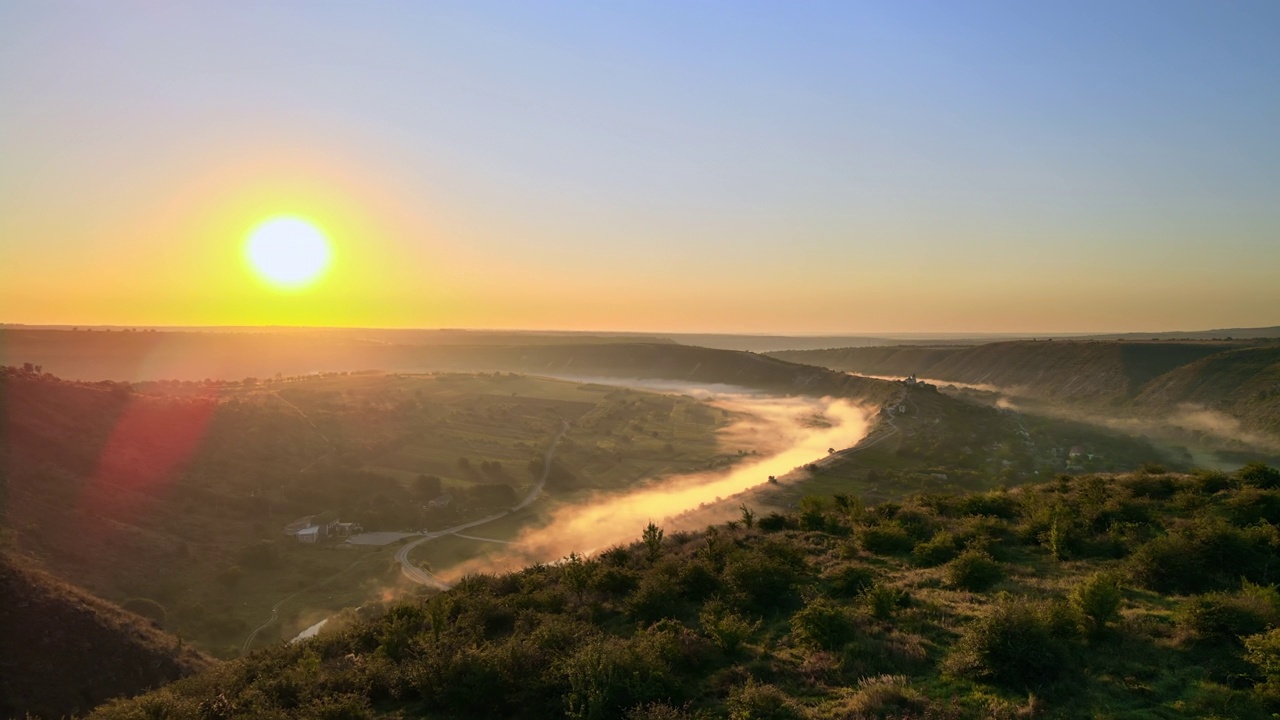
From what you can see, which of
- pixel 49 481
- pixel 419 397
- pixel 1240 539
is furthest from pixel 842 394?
pixel 49 481

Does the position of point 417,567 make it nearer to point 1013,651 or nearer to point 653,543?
point 653,543

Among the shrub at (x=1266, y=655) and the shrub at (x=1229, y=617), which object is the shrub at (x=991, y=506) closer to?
the shrub at (x=1229, y=617)

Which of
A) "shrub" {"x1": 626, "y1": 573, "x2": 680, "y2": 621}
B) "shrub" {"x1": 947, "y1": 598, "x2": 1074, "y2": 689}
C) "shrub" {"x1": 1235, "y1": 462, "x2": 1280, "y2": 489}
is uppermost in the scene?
"shrub" {"x1": 1235, "y1": 462, "x2": 1280, "y2": 489}

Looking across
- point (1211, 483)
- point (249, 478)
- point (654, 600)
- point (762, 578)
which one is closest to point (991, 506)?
point (1211, 483)

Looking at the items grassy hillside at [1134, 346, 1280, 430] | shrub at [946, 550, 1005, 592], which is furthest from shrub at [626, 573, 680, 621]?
grassy hillside at [1134, 346, 1280, 430]

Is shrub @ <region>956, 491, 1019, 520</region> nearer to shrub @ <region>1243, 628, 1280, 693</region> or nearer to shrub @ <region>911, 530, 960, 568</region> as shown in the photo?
shrub @ <region>911, 530, 960, 568</region>

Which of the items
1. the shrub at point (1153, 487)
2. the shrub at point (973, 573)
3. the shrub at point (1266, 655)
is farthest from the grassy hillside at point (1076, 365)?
the shrub at point (1266, 655)

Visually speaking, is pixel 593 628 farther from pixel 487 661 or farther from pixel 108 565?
pixel 108 565
